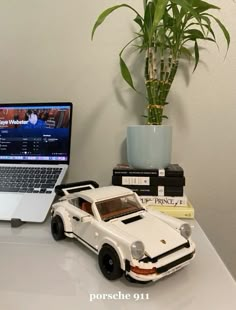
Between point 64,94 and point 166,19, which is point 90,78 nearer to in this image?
point 64,94

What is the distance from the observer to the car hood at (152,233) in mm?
404

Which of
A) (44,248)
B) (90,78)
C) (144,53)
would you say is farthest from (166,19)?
(44,248)

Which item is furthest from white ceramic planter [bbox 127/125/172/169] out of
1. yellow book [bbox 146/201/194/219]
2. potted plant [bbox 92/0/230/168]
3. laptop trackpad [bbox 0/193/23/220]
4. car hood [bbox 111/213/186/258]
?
laptop trackpad [bbox 0/193/23/220]

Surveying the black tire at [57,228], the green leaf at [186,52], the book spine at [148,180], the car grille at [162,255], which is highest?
the green leaf at [186,52]

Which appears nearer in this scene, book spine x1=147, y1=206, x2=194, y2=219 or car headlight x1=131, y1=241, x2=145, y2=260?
car headlight x1=131, y1=241, x2=145, y2=260

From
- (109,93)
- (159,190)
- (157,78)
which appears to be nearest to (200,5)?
(157,78)

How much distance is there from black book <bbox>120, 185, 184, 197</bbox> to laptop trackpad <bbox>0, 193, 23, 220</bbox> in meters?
0.29

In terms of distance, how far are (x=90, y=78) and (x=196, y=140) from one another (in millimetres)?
385

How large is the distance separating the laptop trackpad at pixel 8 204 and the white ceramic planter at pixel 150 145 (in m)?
0.32

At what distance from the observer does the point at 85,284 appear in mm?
404

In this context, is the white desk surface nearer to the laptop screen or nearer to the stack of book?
the stack of book

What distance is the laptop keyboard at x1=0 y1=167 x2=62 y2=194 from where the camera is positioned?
70 centimetres

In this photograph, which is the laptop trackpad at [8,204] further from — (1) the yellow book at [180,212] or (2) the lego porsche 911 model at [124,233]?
(1) the yellow book at [180,212]

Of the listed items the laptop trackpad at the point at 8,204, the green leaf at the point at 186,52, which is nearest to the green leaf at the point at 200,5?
the green leaf at the point at 186,52
